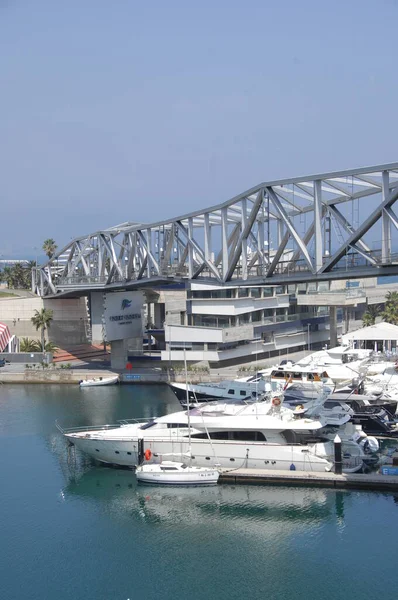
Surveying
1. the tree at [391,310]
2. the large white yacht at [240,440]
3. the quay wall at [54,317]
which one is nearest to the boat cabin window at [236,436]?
the large white yacht at [240,440]

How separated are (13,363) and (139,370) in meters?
11.4

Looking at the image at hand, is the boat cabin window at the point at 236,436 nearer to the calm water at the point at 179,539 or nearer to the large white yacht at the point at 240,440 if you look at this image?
the large white yacht at the point at 240,440

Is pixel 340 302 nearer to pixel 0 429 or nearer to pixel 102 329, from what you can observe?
pixel 102 329

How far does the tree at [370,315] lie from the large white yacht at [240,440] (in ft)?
113

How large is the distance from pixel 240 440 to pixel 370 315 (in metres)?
39.3

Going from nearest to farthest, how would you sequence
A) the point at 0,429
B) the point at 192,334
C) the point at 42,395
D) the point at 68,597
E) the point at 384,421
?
the point at 68,597
the point at 384,421
the point at 0,429
the point at 42,395
the point at 192,334

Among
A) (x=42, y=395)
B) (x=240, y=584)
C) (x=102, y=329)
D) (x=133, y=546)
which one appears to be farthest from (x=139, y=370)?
(x=240, y=584)

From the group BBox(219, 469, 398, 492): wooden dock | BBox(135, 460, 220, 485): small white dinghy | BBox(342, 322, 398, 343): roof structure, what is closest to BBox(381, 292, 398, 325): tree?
BBox(342, 322, 398, 343): roof structure

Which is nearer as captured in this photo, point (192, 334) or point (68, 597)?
point (68, 597)

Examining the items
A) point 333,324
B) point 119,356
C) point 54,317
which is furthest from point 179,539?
point 54,317

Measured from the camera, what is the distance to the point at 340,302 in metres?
65.4

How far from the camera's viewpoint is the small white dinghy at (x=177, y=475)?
33719 millimetres

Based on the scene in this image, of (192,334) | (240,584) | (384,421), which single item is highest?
(192,334)

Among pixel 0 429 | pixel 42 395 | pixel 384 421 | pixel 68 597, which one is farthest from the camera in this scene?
pixel 42 395
